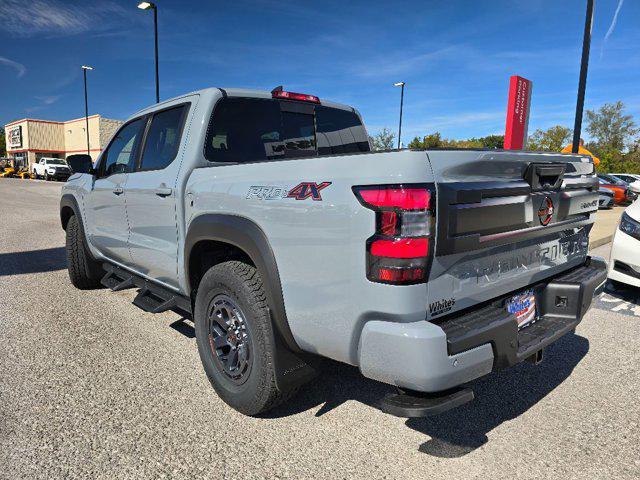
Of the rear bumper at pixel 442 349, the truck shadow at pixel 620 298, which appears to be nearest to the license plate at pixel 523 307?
the rear bumper at pixel 442 349

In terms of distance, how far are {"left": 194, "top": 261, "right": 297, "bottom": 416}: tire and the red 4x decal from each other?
1.74 ft

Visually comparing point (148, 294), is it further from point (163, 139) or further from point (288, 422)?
point (288, 422)

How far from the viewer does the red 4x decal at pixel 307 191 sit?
2.02 m

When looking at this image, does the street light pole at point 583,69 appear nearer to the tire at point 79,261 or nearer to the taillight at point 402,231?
the taillight at point 402,231

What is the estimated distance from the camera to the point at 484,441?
2.44m

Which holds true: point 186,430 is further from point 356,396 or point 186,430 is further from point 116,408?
point 356,396

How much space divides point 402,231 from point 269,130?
6.28 ft

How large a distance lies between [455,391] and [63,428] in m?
2.15

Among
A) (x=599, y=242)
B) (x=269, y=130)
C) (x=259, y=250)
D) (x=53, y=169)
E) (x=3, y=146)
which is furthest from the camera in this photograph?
(x=3, y=146)

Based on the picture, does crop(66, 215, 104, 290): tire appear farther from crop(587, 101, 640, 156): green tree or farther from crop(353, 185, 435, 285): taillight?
crop(587, 101, 640, 156): green tree

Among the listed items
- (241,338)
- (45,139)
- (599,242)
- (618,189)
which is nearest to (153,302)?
(241,338)

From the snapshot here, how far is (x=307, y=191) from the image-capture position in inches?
81.9

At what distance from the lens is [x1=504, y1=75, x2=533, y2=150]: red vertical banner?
912 centimetres

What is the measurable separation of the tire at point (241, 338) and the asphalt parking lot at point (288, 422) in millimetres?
166
